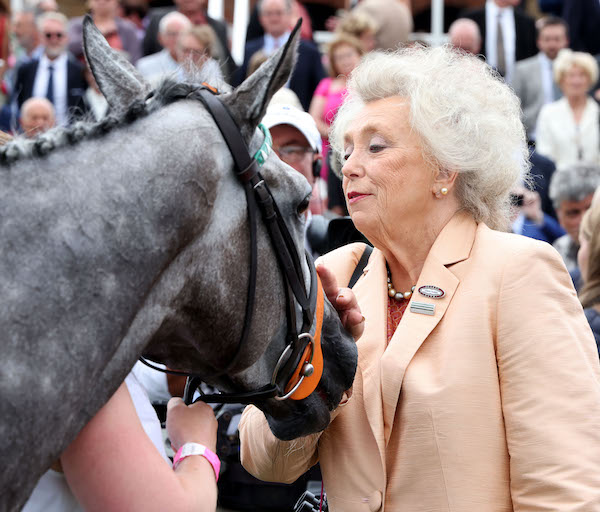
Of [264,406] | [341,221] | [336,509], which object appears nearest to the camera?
[264,406]

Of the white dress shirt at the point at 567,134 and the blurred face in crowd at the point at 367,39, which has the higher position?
the blurred face in crowd at the point at 367,39

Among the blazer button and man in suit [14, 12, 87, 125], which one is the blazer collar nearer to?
the blazer button

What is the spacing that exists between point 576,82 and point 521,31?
2062mm

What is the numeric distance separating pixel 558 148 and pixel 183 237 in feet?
25.8

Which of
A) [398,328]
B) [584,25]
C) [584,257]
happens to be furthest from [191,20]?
[398,328]

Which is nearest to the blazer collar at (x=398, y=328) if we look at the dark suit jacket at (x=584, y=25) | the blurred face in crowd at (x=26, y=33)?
the dark suit jacket at (x=584, y=25)

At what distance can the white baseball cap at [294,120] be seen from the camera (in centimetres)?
457

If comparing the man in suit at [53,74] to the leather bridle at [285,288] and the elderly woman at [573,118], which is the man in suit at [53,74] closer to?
the elderly woman at [573,118]

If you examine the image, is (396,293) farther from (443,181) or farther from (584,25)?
(584,25)

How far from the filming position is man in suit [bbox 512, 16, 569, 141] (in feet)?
33.5

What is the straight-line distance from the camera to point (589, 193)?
6195 mm

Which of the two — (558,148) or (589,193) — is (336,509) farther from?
(558,148)

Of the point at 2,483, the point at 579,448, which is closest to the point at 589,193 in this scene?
the point at 579,448

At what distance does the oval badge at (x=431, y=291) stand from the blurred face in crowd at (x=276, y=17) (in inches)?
284
